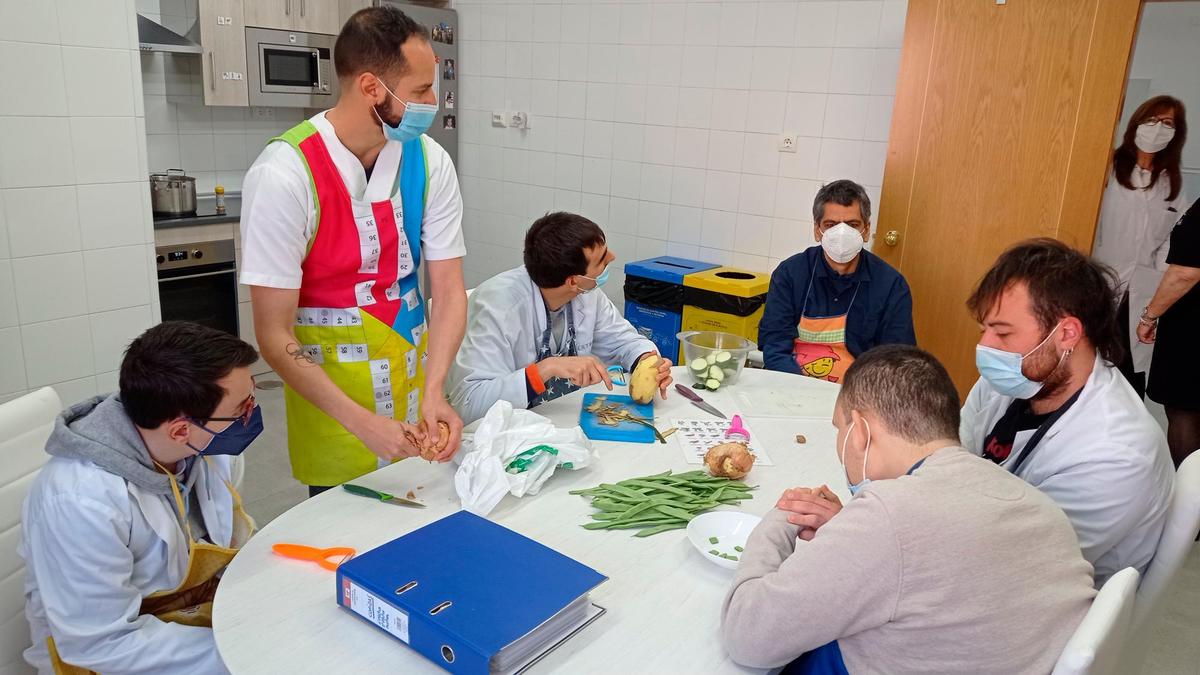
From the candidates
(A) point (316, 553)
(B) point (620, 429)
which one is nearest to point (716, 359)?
(B) point (620, 429)

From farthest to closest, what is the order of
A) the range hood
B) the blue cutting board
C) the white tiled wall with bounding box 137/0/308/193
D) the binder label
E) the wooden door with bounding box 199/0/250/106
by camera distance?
the white tiled wall with bounding box 137/0/308/193, the wooden door with bounding box 199/0/250/106, the range hood, the blue cutting board, the binder label

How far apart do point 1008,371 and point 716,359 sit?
0.98 meters

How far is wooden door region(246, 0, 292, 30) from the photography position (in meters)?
4.42

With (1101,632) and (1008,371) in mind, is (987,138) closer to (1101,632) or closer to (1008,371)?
(1008,371)

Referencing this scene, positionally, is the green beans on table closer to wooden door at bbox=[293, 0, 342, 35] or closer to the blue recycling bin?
the blue recycling bin

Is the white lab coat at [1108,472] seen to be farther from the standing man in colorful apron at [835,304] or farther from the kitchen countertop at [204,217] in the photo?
the kitchen countertop at [204,217]

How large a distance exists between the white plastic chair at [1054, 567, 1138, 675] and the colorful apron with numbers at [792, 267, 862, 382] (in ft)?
5.67

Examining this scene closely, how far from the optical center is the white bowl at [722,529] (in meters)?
1.62

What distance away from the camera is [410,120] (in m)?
1.99

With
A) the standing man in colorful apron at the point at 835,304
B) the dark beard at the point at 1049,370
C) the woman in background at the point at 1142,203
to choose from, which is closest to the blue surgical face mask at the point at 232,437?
the dark beard at the point at 1049,370

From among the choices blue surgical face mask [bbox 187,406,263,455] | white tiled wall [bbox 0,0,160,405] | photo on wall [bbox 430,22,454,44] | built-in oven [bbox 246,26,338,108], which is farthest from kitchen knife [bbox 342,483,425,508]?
photo on wall [bbox 430,22,454,44]

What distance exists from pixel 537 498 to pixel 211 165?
393 cm

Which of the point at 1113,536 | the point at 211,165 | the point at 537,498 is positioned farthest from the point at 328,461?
the point at 211,165

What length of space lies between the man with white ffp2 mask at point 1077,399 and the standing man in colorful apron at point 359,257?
3.88ft
